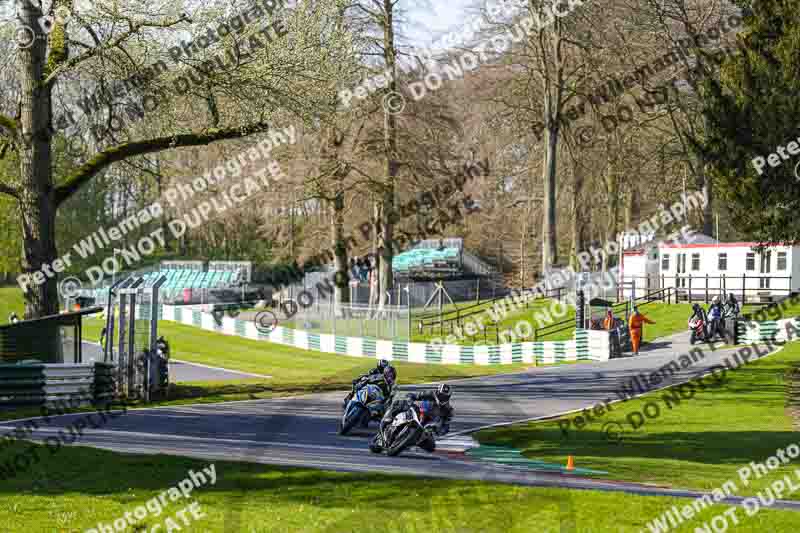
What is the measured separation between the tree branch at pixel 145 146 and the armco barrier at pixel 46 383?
3960 millimetres

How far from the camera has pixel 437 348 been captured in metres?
36.0

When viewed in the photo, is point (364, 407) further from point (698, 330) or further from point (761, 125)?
point (698, 330)

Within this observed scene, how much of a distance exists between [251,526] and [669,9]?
145ft

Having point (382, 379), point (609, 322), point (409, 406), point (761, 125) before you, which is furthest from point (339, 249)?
point (409, 406)

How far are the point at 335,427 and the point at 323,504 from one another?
293 inches

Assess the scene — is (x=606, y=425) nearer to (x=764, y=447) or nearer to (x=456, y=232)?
(x=764, y=447)

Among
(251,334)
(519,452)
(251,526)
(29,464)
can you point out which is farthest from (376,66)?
(251,526)

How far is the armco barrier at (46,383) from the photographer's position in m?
18.1

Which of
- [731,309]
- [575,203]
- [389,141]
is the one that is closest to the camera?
[731,309]

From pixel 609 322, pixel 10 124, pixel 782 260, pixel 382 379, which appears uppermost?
pixel 10 124

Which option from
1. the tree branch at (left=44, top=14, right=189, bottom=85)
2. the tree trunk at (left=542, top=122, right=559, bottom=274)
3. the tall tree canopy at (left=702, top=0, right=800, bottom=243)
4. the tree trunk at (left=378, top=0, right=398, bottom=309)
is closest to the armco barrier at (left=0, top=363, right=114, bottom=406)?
the tree branch at (left=44, top=14, right=189, bottom=85)

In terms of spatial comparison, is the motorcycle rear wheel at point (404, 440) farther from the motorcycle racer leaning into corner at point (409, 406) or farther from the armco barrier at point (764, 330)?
the armco barrier at point (764, 330)

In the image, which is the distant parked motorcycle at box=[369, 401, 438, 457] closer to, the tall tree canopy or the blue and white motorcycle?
the blue and white motorcycle

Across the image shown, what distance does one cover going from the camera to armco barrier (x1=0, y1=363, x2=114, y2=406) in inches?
711
